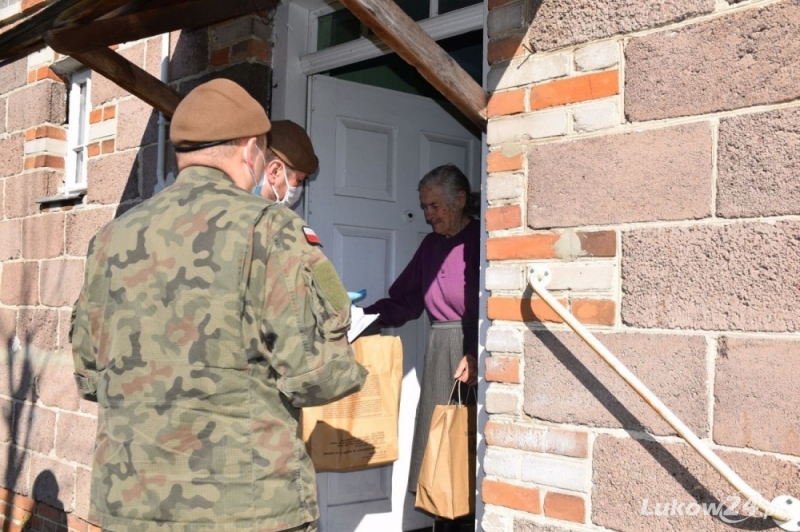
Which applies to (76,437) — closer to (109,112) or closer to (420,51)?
(109,112)

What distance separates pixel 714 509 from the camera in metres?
2.51

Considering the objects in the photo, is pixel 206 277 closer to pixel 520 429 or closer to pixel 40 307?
pixel 520 429

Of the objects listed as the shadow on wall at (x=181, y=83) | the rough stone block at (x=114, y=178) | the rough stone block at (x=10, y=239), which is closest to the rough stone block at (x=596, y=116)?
the shadow on wall at (x=181, y=83)

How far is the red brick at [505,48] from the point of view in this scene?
305cm

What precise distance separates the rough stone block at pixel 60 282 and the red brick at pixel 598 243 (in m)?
3.27

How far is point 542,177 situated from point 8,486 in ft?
14.3

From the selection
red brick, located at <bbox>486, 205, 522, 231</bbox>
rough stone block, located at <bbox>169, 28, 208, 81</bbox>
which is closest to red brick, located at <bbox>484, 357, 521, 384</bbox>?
red brick, located at <bbox>486, 205, 522, 231</bbox>

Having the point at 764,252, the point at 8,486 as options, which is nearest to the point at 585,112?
the point at 764,252

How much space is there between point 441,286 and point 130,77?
66.4 inches

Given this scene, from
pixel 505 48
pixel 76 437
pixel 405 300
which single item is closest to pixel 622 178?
pixel 505 48

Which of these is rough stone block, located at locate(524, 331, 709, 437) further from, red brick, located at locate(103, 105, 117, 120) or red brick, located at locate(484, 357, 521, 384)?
red brick, located at locate(103, 105, 117, 120)

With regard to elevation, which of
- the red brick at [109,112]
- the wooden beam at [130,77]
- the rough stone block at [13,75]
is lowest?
the wooden beam at [130,77]

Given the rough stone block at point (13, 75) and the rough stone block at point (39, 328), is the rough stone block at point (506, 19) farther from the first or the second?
the rough stone block at point (13, 75)

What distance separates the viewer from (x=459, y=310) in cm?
412
